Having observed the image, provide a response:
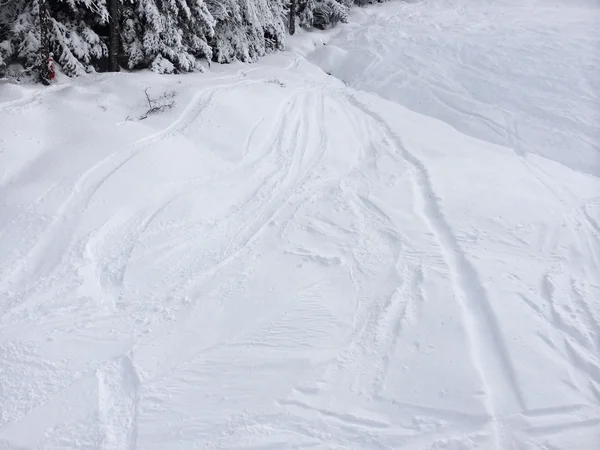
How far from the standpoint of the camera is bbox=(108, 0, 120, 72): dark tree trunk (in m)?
10.8

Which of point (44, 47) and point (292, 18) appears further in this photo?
point (292, 18)

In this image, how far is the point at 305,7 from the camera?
2091 centimetres

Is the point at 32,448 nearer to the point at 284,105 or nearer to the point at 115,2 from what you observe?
the point at 284,105

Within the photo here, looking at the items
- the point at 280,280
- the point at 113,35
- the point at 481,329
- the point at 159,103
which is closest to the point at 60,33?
the point at 113,35

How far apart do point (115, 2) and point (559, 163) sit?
38.1 ft

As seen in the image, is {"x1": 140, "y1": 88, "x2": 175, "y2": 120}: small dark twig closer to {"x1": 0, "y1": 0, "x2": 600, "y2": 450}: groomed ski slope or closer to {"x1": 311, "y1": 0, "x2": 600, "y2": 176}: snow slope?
{"x1": 0, "y1": 0, "x2": 600, "y2": 450}: groomed ski slope

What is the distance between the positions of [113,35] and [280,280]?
912cm

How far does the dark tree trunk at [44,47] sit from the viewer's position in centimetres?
907

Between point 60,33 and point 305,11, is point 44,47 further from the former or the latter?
point 305,11

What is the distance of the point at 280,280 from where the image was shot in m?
5.62

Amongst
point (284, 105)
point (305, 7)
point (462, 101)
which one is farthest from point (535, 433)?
point (305, 7)

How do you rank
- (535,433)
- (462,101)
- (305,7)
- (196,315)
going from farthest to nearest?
(305,7), (462,101), (196,315), (535,433)

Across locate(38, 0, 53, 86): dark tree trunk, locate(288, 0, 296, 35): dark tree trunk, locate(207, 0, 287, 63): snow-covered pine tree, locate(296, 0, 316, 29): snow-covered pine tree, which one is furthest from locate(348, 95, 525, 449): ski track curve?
locate(296, 0, 316, 29): snow-covered pine tree

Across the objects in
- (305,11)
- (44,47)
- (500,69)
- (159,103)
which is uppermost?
(305,11)
